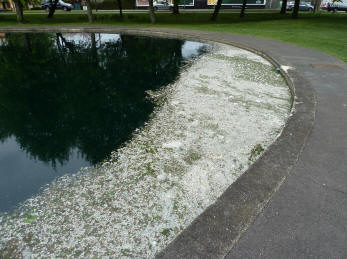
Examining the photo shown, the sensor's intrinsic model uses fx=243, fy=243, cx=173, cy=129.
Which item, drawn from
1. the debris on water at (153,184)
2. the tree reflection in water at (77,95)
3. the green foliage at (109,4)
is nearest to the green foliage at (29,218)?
the debris on water at (153,184)

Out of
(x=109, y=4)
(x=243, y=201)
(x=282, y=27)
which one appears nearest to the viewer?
(x=243, y=201)

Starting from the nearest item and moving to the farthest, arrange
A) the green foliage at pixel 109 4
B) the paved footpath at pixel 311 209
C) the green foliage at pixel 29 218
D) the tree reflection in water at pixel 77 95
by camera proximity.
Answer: the paved footpath at pixel 311 209 → the green foliage at pixel 29 218 → the tree reflection in water at pixel 77 95 → the green foliage at pixel 109 4

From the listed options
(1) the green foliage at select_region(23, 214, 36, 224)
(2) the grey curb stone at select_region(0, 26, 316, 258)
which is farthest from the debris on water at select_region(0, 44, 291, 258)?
(2) the grey curb stone at select_region(0, 26, 316, 258)

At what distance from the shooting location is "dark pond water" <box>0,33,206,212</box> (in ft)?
13.1

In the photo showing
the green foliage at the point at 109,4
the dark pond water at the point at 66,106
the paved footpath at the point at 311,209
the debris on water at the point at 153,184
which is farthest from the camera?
the green foliage at the point at 109,4

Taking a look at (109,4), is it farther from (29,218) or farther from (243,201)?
(243,201)

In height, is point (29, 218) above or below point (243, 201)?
below

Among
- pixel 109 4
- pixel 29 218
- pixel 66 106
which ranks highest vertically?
pixel 109 4

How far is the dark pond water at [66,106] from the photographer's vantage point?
3998mm

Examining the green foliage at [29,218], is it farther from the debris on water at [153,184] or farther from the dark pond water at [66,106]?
the dark pond water at [66,106]

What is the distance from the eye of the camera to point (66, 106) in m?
6.18

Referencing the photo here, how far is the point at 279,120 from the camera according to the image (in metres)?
5.16

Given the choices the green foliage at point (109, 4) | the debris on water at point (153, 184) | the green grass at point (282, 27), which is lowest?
the debris on water at point (153, 184)

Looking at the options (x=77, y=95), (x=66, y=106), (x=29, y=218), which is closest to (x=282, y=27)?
(x=77, y=95)
